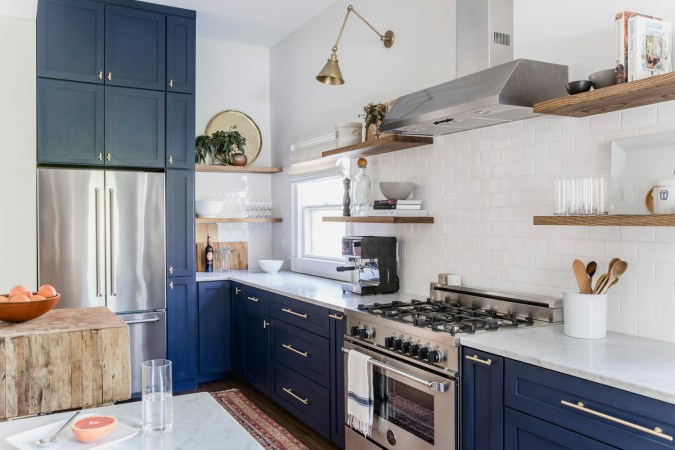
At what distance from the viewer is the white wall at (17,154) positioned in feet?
14.6

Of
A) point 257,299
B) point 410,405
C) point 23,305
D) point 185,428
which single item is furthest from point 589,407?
point 257,299

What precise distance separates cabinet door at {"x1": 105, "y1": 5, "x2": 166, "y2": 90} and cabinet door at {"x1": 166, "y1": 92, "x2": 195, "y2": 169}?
19 cm

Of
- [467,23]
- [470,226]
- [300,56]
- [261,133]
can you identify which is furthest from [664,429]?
[261,133]

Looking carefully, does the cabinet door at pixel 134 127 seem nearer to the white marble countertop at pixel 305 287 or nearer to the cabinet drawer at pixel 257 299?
the white marble countertop at pixel 305 287

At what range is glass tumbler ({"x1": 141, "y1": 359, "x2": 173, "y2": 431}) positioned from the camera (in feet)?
4.93

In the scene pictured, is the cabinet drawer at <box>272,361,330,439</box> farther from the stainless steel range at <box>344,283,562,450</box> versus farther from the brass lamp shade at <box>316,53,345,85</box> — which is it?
the brass lamp shade at <box>316,53,345,85</box>

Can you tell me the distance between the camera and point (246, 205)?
5.88m

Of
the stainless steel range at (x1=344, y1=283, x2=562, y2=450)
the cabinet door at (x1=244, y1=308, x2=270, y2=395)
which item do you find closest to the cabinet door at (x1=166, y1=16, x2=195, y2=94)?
the cabinet door at (x1=244, y1=308, x2=270, y2=395)

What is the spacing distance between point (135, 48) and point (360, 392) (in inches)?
131

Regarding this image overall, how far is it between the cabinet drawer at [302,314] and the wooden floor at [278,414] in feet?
2.34

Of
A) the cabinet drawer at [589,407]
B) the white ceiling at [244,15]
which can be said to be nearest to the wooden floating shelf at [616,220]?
the cabinet drawer at [589,407]

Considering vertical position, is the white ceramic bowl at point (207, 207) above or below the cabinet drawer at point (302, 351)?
above

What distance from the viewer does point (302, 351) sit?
3891 millimetres

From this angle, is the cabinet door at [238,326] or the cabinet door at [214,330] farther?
the cabinet door at [214,330]
